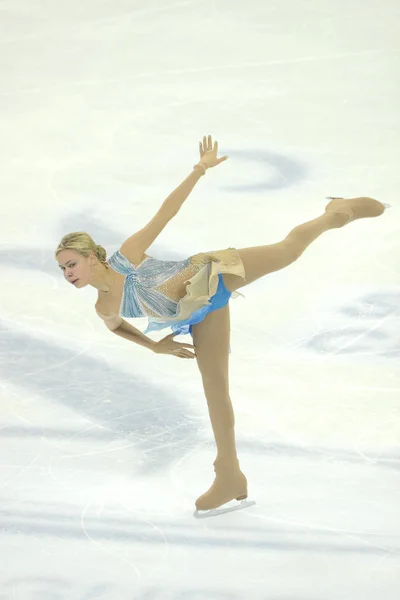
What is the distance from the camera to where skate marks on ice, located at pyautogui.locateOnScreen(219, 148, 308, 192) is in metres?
7.93

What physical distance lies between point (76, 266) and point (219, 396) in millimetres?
843

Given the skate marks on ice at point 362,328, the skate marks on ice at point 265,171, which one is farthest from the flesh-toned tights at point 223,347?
the skate marks on ice at point 265,171

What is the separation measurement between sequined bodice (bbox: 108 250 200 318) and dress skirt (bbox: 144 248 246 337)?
0.12 feet

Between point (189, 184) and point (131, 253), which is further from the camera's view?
point (189, 184)

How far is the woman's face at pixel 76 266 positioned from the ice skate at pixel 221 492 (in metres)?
1.02

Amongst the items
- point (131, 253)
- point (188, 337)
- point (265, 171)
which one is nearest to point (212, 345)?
point (131, 253)

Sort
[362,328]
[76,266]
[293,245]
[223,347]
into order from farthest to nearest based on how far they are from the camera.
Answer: [362,328]
[293,245]
[223,347]
[76,266]

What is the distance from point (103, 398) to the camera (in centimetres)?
622

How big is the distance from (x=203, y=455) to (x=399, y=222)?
2583 millimetres

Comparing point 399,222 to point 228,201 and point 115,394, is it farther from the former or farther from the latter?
point 115,394

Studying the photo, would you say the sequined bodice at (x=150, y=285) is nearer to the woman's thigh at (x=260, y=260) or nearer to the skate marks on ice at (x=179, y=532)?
the woman's thigh at (x=260, y=260)

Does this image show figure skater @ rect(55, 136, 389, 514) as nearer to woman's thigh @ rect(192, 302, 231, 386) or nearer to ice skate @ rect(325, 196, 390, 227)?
woman's thigh @ rect(192, 302, 231, 386)

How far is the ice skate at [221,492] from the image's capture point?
508 centimetres

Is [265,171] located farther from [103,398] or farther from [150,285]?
[150,285]
